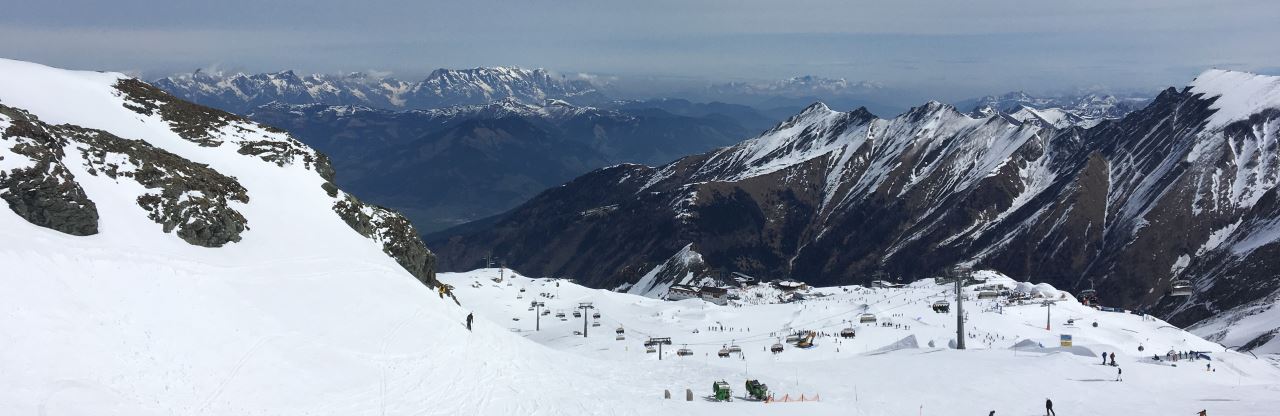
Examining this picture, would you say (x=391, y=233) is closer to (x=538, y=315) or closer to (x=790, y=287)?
(x=538, y=315)

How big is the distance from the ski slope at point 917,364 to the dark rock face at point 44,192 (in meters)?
26.7

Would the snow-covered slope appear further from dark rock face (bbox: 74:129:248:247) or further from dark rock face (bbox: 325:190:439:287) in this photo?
dark rock face (bbox: 325:190:439:287)

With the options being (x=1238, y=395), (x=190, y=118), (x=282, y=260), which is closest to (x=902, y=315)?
(x=1238, y=395)

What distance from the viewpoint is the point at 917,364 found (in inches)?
2215

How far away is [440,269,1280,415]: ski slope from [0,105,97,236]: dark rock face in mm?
26668

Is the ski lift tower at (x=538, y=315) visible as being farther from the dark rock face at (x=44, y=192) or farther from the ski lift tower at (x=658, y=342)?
the dark rock face at (x=44, y=192)

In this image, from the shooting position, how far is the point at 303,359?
3803 centimetres

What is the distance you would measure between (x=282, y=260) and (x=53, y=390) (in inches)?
915

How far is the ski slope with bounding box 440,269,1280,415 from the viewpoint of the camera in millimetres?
42094

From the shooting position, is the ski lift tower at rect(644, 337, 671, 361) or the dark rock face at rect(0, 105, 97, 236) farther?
the ski lift tower at rect(644, 337, 671, 361)

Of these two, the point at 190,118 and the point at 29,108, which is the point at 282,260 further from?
the point at 190,118

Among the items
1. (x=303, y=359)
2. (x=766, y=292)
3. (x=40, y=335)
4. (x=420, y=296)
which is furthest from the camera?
(x=766, y=292)

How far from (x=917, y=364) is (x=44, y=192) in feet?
177

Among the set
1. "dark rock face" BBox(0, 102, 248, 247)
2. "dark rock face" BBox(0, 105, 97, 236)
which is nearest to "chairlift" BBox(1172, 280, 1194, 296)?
"dark rock face" BBox(0, 102, 248, 247)
